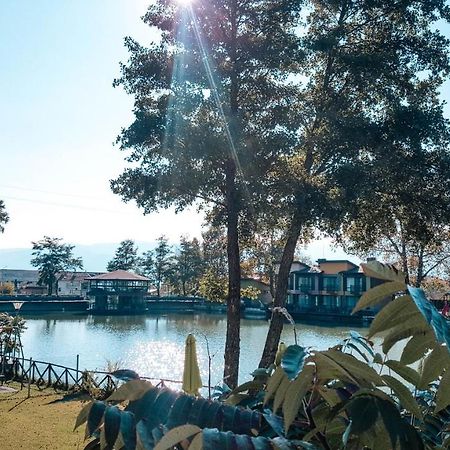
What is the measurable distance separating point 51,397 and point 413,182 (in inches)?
321

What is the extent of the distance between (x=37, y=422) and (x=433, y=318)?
8.61 metres

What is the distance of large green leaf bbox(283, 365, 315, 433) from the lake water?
11553mm

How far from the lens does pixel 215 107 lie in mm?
7605

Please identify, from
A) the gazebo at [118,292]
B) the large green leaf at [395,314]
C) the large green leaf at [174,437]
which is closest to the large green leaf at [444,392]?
the large green leaf at [395,314]

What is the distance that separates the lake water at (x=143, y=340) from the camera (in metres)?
17.2

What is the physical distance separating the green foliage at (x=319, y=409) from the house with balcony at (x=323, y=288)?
107 feet

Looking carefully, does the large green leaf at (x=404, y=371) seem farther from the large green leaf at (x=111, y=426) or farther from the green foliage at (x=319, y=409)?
the large green leaf at (x=111, y=426)

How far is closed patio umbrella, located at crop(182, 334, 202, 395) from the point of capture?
117cm

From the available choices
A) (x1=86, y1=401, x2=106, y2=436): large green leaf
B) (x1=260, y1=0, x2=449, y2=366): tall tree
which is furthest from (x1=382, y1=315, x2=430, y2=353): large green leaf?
(x1=260, y1=0, x2=449, y2=366): tall tree

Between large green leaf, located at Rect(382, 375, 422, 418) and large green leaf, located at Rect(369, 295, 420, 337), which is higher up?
large green leaf, located at Rect(369, 295, 420, 337)

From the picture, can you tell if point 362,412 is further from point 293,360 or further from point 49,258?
point 49,258

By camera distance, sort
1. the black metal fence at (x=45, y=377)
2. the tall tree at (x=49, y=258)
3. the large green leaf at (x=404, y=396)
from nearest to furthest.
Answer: the large green leaf at (x=404, y=396), the black metal fence at (x=45, y=377), the tall tree at (x=49, y=258)

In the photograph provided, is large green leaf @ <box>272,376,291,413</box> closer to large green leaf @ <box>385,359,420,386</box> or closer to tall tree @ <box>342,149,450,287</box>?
large green leaf @ <box>385,359,420,386</box>

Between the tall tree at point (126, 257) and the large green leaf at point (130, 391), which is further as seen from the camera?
the tall tree at point (126, 257)
